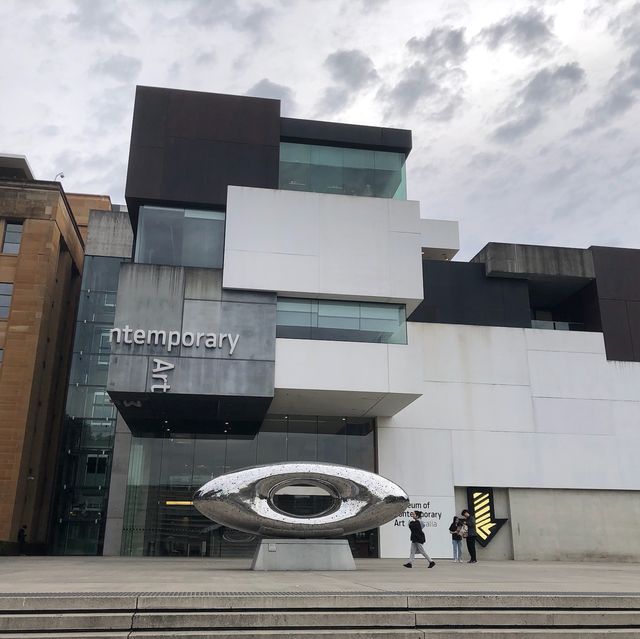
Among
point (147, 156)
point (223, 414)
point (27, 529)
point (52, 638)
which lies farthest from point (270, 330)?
point (52, 638)

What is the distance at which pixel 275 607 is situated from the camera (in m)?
8.32

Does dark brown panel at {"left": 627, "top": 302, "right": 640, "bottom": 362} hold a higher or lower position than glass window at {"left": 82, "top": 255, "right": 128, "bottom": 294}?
lower

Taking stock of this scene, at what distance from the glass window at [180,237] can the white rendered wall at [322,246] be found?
719 mm

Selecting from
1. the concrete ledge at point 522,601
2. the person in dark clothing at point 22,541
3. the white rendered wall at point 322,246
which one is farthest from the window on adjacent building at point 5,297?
the concrete ledge at point 522,601

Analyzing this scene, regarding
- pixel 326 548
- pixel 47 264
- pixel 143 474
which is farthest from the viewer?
pixel 47 264

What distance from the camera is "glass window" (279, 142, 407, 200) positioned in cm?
2892

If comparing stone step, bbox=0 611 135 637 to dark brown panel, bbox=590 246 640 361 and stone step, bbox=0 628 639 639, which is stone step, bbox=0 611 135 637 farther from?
dark brown panel, bbox=590 246 640 361

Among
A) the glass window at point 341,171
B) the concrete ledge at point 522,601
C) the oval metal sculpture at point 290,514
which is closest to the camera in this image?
the concrete ledge at point 522,601

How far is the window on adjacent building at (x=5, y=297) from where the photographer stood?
110ft

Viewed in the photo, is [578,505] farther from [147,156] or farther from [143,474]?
[147,156]

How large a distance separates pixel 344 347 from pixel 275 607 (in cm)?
1840

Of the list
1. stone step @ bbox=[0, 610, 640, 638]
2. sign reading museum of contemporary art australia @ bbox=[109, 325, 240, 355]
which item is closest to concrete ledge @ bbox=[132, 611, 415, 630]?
stone step @ bbox=[0, 610, 640, 638]

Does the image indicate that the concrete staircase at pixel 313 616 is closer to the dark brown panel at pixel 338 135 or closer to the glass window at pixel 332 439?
the glass window at pixel 332 439

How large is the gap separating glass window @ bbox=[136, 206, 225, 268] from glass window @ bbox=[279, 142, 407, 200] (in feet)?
12.6
